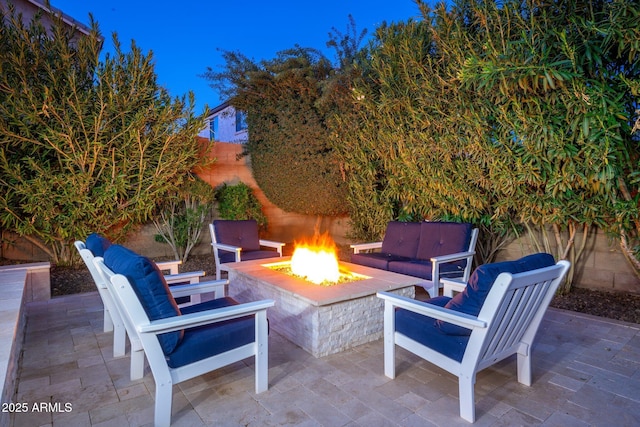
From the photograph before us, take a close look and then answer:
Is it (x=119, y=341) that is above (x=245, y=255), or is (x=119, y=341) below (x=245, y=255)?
below

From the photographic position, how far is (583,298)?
4141 millimetres

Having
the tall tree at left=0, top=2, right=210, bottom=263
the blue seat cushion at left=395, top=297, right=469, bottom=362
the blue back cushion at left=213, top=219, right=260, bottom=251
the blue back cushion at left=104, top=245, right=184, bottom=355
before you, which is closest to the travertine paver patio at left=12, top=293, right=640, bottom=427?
the blue seat cushion at left=395, top=297, right=469, bottom=362

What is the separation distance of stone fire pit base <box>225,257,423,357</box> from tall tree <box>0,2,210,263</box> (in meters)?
3.12

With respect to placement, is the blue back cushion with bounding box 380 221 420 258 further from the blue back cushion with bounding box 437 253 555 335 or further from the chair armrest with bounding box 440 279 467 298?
the blue back cushion with bounding box 437 253 555 335

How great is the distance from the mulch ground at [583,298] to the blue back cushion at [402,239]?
1.68 meters

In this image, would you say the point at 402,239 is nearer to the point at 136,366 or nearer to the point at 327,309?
the point at 327,309

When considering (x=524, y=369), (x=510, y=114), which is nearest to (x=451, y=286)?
(x=524, y=369)

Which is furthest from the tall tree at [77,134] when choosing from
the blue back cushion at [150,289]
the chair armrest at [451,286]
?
the chair armrest at [451,286]

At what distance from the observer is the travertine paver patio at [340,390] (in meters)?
1.97

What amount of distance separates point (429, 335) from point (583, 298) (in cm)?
307

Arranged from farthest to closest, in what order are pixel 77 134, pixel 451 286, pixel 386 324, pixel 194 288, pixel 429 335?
pixel 77 134 → pixel 451 286 → pixel 194 288 → pixel 386 324 → pixel 429 335

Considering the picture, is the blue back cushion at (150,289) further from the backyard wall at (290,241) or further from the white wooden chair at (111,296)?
the backyard wall at (290,241)

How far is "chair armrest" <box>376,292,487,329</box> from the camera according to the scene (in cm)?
186

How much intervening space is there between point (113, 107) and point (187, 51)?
52.3ft
